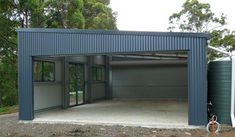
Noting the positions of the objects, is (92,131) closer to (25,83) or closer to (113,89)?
(25,83)

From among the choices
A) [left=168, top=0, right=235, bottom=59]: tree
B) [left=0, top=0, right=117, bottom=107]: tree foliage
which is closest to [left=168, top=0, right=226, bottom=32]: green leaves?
[left=168, top=0, right=235, bottom=59]: tree

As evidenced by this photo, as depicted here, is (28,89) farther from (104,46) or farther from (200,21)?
(200,21)

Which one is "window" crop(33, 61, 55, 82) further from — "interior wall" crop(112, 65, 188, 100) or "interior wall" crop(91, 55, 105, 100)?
"interior wall" crop(112, 65, 188, 100)

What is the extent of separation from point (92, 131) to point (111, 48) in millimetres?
2700

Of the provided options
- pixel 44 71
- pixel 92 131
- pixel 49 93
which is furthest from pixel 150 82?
pixel 92 131

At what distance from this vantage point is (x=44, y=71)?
14570 mm

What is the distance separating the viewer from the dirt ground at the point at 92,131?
9648 millimetres

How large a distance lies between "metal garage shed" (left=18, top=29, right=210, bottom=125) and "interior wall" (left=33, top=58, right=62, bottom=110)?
132 centimetres

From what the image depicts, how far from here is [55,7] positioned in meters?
20.3

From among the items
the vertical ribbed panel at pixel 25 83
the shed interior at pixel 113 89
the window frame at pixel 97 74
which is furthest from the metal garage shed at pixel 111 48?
the window frame at pixel 97 74

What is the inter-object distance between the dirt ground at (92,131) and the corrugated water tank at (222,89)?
1.66 feet

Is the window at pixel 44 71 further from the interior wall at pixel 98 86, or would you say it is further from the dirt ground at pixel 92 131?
the interior wall at pixel 98 86

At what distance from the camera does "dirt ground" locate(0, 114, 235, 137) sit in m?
9.65

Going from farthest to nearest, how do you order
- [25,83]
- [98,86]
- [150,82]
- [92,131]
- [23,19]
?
[150,82]
[98,86]
[23,19]
[25,83]
[92,131]
